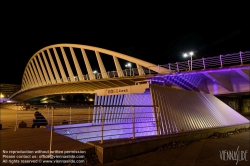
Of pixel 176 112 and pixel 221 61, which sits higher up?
pixel 221 61

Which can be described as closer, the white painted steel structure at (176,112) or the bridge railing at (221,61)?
the white painted steel structure at (176,112)

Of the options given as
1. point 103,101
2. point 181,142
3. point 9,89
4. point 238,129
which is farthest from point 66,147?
point 9,89

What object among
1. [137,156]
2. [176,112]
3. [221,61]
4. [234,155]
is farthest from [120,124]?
[234,155]

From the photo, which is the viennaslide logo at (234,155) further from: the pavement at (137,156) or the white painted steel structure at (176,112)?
the white painted steel structure at (176,112)

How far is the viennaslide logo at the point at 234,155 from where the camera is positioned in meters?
6.50

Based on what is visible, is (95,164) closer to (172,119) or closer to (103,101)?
(172,119)

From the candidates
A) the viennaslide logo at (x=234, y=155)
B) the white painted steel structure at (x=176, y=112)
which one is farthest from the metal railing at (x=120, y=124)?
the viennaslide logo at (x=234, y=155)

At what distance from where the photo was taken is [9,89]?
465 feet

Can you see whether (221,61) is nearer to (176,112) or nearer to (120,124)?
(176,112)

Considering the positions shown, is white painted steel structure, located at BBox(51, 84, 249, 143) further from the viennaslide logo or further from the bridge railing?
the viennaslide logo

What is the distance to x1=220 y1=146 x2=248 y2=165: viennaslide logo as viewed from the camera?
6.50 metres

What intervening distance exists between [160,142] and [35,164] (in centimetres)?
475

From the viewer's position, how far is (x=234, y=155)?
22.9ft

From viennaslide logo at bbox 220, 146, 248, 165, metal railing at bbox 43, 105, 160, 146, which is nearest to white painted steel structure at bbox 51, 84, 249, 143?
metal railing at bbox 43, 105, 160, 146
